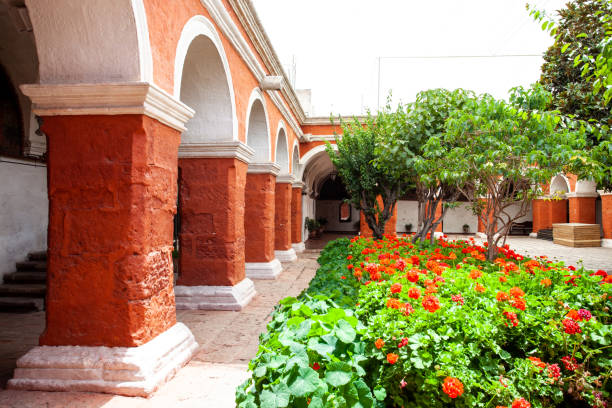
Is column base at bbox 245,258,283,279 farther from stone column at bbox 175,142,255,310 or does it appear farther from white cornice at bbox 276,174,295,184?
white cornice at bbox 276,174,295,184

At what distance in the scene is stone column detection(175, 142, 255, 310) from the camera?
4.76 m

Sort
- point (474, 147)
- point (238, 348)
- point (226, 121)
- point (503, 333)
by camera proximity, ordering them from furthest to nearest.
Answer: point (226, 121), point (474, 147), point (238, 348), point (503, 333)

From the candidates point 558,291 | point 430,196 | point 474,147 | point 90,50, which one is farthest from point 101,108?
point 430,196

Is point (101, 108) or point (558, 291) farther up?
point (101, 108)

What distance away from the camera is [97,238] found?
8.80 ft

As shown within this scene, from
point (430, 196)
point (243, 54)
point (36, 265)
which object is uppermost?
point (243, 54)

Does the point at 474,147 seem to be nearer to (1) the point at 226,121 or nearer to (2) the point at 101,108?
(1) the point at 226,121

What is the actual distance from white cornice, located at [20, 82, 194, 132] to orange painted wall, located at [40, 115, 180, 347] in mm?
59

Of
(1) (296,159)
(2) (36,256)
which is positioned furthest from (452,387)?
(1) (296,159)

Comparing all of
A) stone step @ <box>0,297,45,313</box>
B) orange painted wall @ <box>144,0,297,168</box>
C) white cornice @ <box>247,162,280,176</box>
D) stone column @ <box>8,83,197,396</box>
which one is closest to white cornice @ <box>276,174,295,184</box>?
white cornice @ <box>247,162,280,176</box>

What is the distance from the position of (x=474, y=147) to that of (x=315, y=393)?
3.69 meters

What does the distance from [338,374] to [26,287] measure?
5.22m

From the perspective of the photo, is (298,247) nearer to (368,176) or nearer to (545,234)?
(368,176)

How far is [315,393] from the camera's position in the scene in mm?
1460
